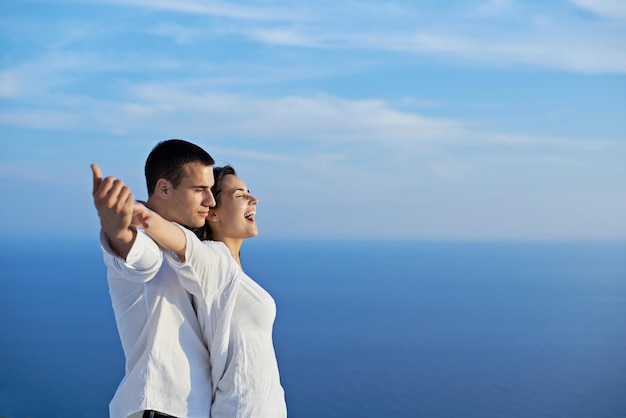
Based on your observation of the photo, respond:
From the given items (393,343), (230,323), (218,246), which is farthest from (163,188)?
(393,343)

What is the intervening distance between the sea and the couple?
30646 mm

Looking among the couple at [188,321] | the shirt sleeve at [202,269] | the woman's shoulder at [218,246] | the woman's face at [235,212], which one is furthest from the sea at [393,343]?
the shirt sleeve at [202,269]

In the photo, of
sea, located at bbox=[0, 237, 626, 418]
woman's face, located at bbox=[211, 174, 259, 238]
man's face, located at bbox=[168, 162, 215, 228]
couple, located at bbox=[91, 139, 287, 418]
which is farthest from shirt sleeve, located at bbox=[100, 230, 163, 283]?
sea, located at bbox=[0, 237, 626, 418]

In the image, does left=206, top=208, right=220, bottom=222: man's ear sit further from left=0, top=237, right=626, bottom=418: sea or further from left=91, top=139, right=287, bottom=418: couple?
left=0, top=237, right=626, bottom=418: sea

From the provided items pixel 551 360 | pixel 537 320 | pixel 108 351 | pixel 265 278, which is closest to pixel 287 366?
pixel 108 351

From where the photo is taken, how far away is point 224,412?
1.78 metres

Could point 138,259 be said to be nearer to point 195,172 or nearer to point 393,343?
point 195,172

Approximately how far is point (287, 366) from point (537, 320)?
21.7m

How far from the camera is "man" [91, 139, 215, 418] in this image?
1.68 metres

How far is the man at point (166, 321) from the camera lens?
1.68 metres

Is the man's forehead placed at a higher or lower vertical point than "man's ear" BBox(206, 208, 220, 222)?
higher

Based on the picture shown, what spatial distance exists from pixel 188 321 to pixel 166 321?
0.19 ft

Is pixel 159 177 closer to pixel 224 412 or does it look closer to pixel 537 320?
pixel 224 412

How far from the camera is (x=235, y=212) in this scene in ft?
6.79
